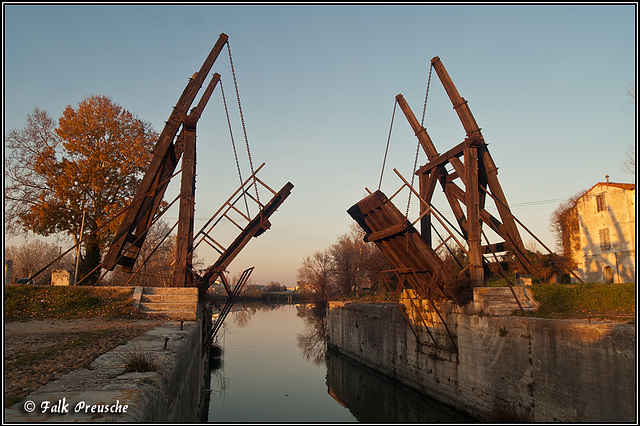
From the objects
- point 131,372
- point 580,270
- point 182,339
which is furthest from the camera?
point 580,270

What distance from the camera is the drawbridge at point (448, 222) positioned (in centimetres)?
1232

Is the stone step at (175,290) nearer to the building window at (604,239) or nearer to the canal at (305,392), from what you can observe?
the canal at (305,392)

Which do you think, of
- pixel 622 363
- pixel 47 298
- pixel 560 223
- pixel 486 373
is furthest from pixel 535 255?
pixel 560 223

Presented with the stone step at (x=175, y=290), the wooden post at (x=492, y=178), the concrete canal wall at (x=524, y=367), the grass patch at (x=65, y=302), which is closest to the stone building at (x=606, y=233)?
the wooden post at (x=492, y=178)

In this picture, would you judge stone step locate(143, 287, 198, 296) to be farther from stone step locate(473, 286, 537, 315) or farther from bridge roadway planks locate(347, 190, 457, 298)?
stone step locate(473, 286, 537, 315)

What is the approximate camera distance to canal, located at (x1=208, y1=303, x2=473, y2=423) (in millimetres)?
12703

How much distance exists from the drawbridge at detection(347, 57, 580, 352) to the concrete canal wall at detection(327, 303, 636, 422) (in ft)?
2.80

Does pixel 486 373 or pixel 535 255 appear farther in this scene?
pixel 535 255

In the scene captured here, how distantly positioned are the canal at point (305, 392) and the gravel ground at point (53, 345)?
5187 mm

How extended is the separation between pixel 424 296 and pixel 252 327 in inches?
1082

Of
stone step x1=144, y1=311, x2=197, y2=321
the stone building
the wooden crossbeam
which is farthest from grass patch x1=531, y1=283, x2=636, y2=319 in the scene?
the stone building

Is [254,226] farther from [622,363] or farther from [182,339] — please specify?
[622,363]

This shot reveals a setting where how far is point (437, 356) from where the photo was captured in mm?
13008

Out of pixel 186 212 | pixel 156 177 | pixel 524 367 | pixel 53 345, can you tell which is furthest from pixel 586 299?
pixel 156 177
